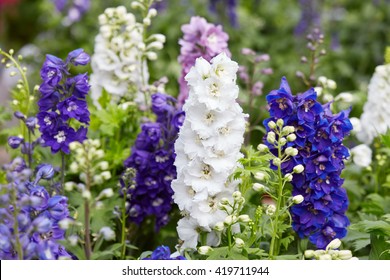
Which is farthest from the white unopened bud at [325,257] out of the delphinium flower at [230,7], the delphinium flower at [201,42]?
the delphinium flower at [230,7]

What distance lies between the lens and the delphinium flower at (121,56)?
3939 mm

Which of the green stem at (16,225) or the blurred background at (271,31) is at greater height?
the blurred background at (271,31)

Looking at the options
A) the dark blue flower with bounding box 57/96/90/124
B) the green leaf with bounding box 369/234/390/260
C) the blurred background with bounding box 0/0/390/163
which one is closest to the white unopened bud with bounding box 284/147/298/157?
the green leaf with bounding box 369/234/390/260

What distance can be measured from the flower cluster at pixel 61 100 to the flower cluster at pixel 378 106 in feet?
5.41

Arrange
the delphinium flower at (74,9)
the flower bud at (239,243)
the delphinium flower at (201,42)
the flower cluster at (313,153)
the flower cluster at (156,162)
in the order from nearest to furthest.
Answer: the flower bud at (239,243) < the flower cluster at (313,153) < the flower cluster at (156,162) < the delphinium flower at (201,42) < the delphinium flower at (74,9)

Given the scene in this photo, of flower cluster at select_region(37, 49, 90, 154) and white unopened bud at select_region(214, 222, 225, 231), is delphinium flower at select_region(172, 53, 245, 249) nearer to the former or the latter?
white unopened bud at select_region(214, 222, 225, 231)

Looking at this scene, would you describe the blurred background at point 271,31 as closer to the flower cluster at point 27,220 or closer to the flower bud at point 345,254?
the flower cluster at point 27,220

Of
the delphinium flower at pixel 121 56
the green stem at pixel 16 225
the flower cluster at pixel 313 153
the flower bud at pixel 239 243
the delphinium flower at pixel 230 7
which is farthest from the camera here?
the delphinium flower at pixel 230 7

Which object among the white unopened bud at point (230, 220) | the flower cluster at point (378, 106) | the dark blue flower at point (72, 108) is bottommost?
the white unopened bud at point (230, 220)

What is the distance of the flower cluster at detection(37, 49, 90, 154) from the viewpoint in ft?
10.3

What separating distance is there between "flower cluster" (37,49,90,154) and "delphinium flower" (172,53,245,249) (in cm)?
47

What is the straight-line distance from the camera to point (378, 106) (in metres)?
4.05

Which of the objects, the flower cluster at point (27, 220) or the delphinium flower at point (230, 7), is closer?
the flower cluster at point (27, 220)
